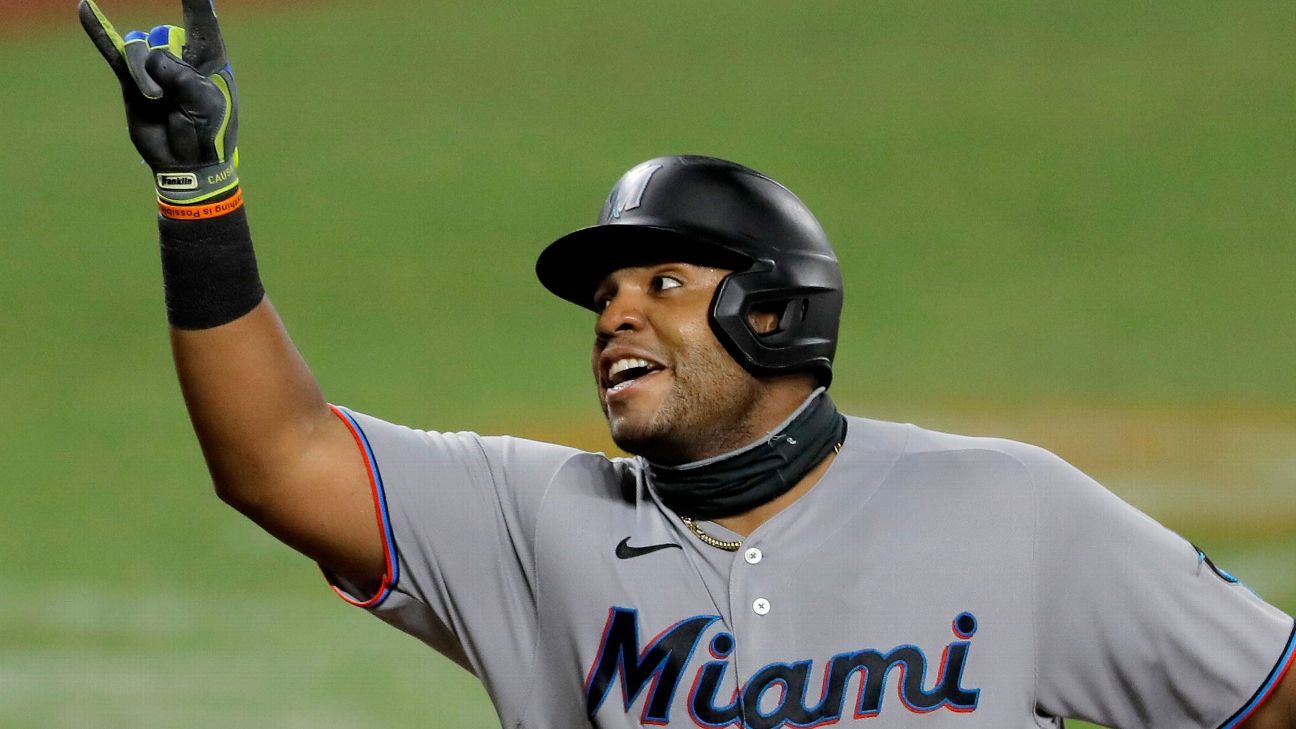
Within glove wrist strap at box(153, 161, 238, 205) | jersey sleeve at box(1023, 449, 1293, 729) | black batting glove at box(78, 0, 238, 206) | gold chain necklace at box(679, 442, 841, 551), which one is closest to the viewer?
black batting glove at box(78, 0, 238, 206)

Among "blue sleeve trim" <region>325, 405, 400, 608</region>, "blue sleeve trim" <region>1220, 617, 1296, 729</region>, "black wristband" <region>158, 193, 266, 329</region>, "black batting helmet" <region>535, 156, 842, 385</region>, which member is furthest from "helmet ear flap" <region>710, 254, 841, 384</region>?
"blue sleeve trim" <region>1220, 617, 1296, 729</region>

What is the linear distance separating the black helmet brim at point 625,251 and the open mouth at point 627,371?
0.59 feet

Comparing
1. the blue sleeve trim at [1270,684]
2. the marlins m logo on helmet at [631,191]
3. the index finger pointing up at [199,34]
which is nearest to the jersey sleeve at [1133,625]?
the blue sleeve trim at [1270,684]

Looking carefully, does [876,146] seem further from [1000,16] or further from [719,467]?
[719,467]

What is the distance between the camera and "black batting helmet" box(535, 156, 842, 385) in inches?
123

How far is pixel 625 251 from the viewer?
3.20m

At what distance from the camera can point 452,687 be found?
274 inches

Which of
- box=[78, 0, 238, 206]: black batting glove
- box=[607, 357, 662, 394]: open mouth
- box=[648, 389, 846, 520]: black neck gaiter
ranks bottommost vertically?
box=[648, 389, 846, 520]: black neck gaiter

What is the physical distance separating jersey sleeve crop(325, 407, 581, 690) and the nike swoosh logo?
147 millimetres

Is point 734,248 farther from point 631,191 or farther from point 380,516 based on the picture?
point 380,516

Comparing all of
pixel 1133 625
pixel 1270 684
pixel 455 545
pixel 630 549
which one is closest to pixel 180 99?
pixel 455 545

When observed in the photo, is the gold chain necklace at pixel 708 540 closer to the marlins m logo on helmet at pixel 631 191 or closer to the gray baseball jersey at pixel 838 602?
the gray baseball jersey at pixel 838 602

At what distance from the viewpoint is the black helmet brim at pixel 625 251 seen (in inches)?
123

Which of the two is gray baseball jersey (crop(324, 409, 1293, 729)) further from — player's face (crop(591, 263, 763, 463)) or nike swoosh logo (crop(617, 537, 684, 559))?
player's face (crop(591, 263, 763, 463))
